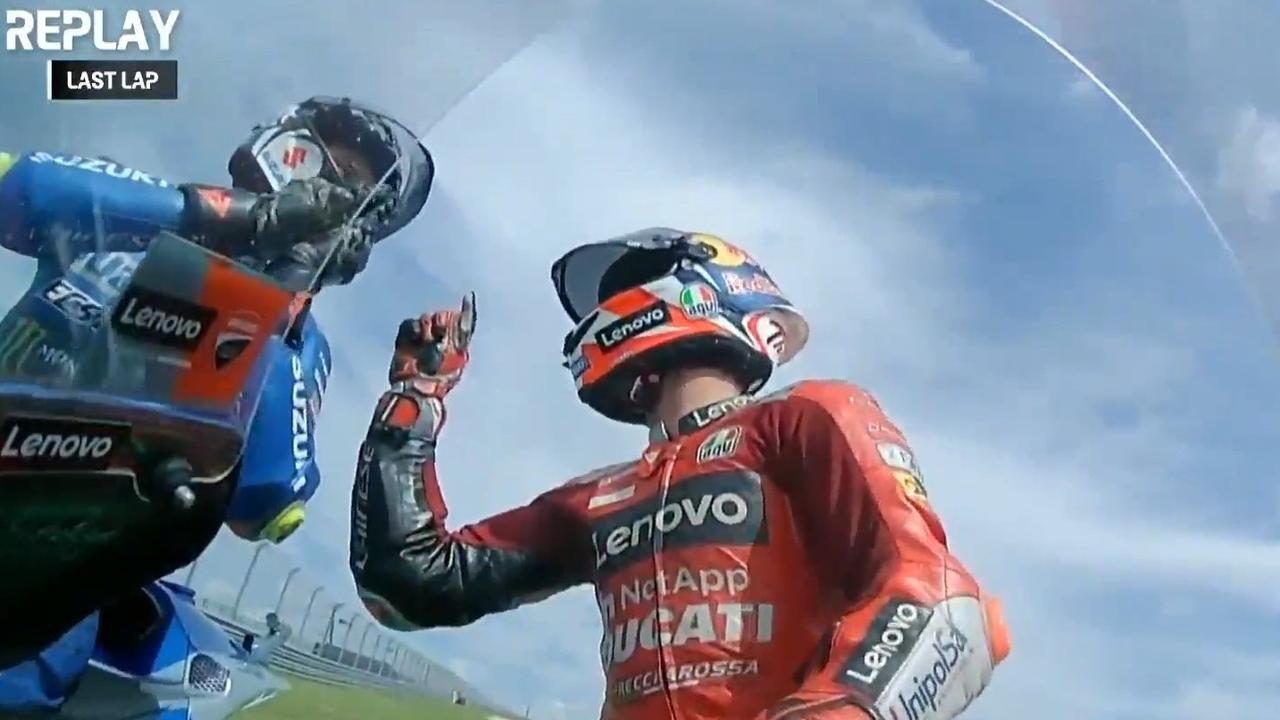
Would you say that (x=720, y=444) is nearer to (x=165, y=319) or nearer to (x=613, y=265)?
(x=613, y=265)

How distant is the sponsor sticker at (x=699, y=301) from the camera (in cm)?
211

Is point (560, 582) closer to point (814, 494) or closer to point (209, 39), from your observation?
point (814, 494)

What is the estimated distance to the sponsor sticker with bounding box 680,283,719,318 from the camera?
6.92ft

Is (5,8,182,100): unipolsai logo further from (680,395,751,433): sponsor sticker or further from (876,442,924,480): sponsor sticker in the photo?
(876,442,924,480): sponsor sticker

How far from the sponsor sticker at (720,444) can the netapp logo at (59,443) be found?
0.70 m

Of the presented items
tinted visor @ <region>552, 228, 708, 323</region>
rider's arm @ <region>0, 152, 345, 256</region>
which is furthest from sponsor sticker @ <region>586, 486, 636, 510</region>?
rider's arm @ <region>0, 152, 345, 256</region>

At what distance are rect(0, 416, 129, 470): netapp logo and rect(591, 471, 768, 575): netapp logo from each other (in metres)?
0.64

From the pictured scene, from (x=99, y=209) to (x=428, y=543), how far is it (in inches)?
23.5

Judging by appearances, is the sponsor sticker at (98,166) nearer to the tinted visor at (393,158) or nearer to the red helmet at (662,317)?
the tinted visor at (393,158)

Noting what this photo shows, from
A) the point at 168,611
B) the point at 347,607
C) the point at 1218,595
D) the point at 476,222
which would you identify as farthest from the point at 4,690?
the point at 1218,595

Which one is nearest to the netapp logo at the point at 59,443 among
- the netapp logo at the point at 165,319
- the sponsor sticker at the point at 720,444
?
the netapp logo at the point at 165,319

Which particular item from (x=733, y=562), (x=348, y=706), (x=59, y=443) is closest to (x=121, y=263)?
(x=59, y=443)

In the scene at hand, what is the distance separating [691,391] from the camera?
2152 mm

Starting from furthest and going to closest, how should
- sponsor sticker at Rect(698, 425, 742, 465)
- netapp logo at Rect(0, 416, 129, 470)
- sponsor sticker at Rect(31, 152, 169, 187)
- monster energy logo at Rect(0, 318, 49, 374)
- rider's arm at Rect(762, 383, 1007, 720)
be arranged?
sponsor sticker at Rect(31, 152, 169, 187) → sponsor sticker at Rect(698, 425, 742, 465) → monster energy logo at Rect(0, 318, 49, 374) → rider's arm at Rect(762, 383, 1007, 720) → netapp logo at Rect(0, 416, 129, 470)
